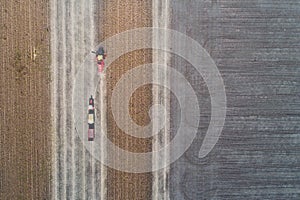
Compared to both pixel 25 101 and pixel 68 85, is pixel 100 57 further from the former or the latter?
pixel 25 101

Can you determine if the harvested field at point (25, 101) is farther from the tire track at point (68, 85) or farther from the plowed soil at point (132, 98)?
the plowed soil at point (132, 98)

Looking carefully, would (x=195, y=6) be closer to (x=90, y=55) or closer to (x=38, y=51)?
(x=90, y=55)

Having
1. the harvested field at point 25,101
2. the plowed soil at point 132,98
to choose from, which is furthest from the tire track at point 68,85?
the plowed soil at point 132,98

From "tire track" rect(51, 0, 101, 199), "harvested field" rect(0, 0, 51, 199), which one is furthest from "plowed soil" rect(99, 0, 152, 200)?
"harvested field" rect(0, 0, 51, 199)

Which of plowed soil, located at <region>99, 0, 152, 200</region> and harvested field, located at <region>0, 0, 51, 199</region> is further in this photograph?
plowed soil, located at <region>99, 0, 152, 200</region>

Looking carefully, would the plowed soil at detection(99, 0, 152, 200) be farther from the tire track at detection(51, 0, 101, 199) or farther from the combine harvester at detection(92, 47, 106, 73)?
the tire track at detection(51, 0, 101, 199)

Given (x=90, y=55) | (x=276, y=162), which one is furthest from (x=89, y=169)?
(x=276, y=162)
